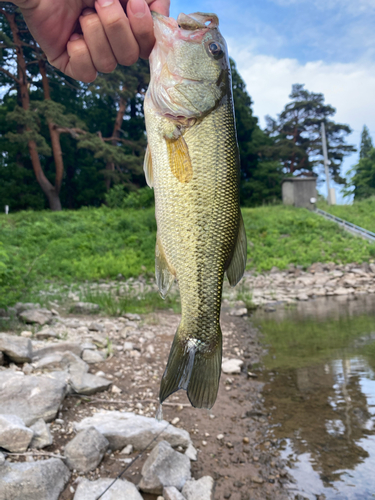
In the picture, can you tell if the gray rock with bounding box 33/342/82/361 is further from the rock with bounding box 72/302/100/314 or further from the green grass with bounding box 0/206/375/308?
the green grass with bounding box 0/206/375/308

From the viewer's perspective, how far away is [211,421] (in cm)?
405

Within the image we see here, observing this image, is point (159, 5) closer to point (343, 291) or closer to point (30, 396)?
point (30, 396)

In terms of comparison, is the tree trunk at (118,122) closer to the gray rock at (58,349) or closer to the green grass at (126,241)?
the green grass at (126,241)

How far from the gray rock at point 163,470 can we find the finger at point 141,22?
8.85 feet

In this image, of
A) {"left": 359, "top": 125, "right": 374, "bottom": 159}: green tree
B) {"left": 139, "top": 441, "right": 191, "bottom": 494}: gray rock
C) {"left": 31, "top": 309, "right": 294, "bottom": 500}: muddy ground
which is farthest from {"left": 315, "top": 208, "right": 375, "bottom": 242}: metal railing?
{"left": 359, "top": 125, "right": 374, "bottom": 159}: green tree

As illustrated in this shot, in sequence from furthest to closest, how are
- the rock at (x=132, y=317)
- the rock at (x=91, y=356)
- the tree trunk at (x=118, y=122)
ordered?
1. the tree trunk at (x=118, y=122)
2. the rock at (x=132, y=317)
3. the rock at (x=91, y=356)

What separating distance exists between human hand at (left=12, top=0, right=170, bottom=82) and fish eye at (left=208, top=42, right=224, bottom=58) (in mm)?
303

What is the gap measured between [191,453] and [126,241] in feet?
42.2

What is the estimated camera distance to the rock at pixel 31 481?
2453 mm

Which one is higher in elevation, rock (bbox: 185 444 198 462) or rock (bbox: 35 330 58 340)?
rock (bbox: 35 330 58 340)

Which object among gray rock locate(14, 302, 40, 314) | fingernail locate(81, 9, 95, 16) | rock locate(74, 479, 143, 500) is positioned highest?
fingernail locate(81, 9, 95, 16)

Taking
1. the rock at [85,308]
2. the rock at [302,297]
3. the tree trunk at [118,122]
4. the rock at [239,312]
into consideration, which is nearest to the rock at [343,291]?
the rock at [302,297]

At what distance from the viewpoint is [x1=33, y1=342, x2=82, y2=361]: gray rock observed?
4.64 metres

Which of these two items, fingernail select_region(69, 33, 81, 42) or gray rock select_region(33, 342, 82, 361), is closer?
fingernail select_region(69, 33, 81, 42)
